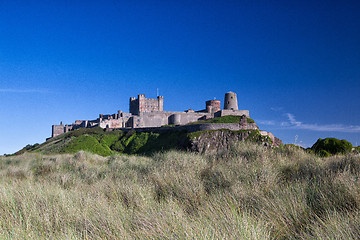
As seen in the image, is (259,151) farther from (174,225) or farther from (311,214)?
(174,225)

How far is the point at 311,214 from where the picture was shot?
3.41 meters

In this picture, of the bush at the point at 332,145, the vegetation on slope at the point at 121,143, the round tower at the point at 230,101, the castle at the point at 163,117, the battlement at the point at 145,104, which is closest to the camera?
the bush at the point at 332,145

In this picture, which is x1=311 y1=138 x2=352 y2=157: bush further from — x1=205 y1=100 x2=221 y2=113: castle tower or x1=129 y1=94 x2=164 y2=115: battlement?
x1=129 y1=94 x2=164 y2=115: battlement

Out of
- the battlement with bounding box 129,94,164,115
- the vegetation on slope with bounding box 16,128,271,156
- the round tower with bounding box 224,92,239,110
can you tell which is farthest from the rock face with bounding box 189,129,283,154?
the battlement with bounding box 129,94,164,115

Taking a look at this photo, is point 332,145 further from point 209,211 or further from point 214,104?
point 214,104

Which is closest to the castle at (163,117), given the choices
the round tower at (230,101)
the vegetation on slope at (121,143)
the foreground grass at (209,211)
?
the round tower at (230,101)

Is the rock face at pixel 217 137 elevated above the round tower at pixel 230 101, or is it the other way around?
the round tower at pixel 230 101

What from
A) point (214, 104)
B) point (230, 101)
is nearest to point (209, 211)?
point (230, 101)

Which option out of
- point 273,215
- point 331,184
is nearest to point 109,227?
point 273,215

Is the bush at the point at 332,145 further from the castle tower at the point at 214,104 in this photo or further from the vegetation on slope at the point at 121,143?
the castle tower at the point at 214,104

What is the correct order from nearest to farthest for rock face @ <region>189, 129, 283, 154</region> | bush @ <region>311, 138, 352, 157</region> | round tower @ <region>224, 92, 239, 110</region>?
bush @ <region>311, 138, 352, 157</region>, rock face @ <region>189, 129, 283, 154</region>, round tower @ <region>224, 92, 239, 110</region>

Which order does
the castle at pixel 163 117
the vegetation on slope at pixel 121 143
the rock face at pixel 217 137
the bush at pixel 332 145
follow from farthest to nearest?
1. the castle at pixel 163 117
2. the vegetation on slope at pixel 121 143
3. the rock face at pixel 217 137
4. the bush at pixel 332 145

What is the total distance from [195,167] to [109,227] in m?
4.09

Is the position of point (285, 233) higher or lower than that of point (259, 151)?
lower
